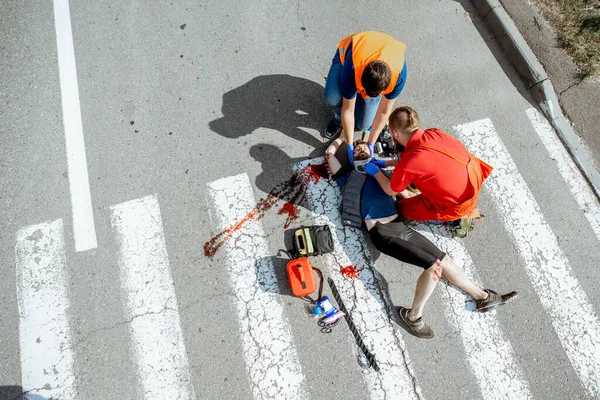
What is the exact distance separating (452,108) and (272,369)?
3884 mm

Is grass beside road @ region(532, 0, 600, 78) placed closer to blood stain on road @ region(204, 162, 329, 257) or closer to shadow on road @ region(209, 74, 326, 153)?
shadow on road @ region(209, 74, 326, 153)

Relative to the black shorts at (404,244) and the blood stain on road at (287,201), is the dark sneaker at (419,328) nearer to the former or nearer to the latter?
the black shorts at (404,244)

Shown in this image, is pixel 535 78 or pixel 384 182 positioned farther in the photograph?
pixel 535 78

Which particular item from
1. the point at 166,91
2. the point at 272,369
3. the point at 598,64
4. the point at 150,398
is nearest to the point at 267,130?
the point at 166,91

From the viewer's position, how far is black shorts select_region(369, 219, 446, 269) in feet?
13.5

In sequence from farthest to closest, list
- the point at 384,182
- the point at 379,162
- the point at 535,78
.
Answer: the point at 535,78 → the point at 379,162 → the point at 384,182

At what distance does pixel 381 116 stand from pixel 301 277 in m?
1.98

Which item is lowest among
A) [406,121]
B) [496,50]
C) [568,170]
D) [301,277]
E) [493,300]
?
[493,300]

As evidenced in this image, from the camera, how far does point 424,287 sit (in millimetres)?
4086

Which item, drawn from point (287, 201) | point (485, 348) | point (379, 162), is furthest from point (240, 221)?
point (485, 348)

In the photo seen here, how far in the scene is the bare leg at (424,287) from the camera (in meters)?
4.07

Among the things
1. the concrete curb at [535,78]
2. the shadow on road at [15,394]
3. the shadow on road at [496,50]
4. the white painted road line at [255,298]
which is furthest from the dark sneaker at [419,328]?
the shadow on road at [15,394]

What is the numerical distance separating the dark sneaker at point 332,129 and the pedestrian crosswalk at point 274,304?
59 cm

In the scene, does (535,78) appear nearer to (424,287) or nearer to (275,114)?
(424,287)
